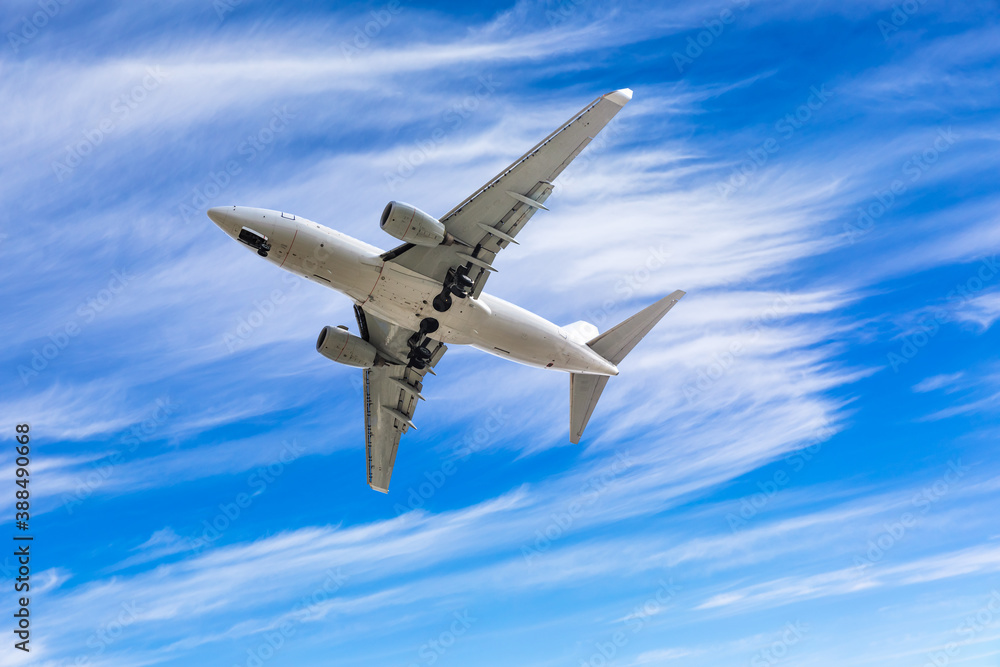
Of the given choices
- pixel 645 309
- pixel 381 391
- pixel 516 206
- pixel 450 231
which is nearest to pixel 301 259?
pixel 450 231

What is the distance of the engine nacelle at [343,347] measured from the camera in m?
51.0

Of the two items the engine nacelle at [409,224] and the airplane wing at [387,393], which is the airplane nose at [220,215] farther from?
the airplane wing at [387,393]

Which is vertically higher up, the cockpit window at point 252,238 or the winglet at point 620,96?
the winglet at point 620,96

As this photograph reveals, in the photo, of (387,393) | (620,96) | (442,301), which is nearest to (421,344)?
(442,301)

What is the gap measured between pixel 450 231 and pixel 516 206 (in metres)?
4.11

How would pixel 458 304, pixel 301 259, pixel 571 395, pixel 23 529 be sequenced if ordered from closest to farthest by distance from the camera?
pixel 23 529
pixel 301 259
pixel 458 304
pixel 571 395

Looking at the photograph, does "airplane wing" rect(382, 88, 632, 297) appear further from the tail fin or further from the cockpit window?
the tail fin

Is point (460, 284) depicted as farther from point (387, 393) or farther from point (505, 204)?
point (387, 393)

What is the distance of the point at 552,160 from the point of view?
43.4m

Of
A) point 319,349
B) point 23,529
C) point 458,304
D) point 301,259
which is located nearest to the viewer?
point 23,529

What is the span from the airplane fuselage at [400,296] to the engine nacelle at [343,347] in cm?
462

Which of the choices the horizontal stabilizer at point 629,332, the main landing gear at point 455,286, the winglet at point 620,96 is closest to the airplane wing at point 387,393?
the main landing gear at point 455,286

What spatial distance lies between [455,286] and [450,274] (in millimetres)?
797

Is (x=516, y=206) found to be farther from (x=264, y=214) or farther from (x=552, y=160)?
(x=264, y=214)
